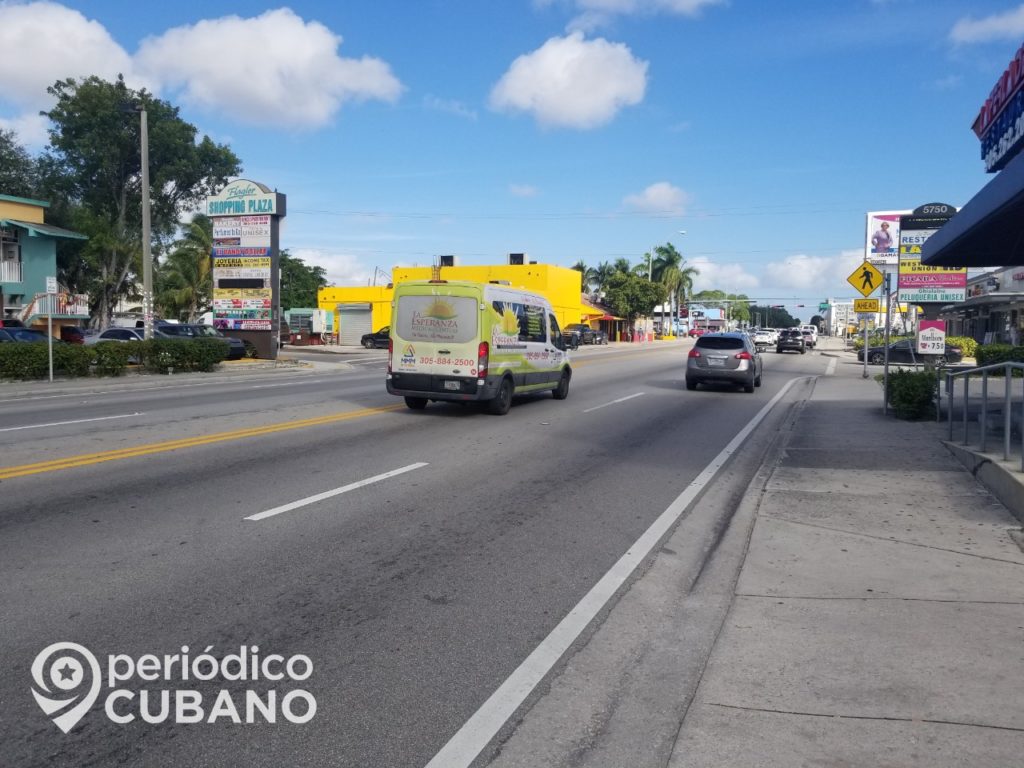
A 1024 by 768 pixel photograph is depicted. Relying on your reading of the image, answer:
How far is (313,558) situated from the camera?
6.40m

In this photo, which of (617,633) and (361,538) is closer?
(617,633)

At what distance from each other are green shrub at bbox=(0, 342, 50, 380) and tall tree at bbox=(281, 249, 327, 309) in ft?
243

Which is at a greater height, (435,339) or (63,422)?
(435,339)

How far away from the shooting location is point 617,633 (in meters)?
5.16

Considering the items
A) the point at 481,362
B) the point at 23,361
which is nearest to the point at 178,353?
the point at 23,361

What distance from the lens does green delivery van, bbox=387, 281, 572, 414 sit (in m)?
15.2

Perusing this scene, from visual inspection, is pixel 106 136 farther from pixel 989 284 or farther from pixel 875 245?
pixel 989 284

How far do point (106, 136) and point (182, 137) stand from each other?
14.2ft

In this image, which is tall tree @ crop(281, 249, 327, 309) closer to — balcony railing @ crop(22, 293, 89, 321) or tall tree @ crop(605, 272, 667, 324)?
tall tree @ crop(605, 272, 667, 324)

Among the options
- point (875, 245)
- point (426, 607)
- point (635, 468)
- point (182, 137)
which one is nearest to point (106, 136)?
point (182, 137)

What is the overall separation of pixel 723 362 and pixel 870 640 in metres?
17.9

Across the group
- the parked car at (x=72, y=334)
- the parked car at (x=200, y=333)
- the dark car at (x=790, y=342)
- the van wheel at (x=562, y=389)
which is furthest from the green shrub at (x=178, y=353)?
the dark car at (x=790, y=342)

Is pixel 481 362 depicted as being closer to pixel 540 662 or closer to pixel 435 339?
pixel 435 339

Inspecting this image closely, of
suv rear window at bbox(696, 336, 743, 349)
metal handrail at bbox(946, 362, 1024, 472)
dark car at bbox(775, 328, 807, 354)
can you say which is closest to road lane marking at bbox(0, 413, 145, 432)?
metal handrail at bbox(946, 362, 1024, 472)
